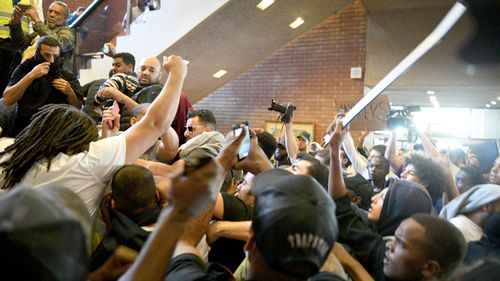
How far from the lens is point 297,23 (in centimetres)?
686

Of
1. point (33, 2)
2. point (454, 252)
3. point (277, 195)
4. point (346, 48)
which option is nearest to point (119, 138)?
point (277, 195)

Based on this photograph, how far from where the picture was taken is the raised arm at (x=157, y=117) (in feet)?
5.16

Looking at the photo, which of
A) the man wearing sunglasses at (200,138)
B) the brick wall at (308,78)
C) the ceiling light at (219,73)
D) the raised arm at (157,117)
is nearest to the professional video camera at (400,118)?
the man wearing sunglasses at (200,138)

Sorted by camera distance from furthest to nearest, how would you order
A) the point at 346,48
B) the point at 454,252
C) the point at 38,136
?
the point at 346,48, the point at 38,136, the point at 454,252

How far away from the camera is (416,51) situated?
136 centimetres

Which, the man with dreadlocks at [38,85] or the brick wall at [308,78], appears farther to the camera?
the brick wall at [308,78]

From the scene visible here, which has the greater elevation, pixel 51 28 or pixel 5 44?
pixel 51 28

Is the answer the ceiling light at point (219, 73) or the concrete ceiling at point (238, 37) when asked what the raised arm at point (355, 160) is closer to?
the concrete ceiling at point (238, 37)

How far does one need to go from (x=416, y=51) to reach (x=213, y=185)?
3.00 feet

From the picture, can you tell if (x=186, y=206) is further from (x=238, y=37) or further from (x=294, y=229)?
(x=238, y=37)

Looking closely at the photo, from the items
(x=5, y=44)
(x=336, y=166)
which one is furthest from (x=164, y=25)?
(x=336, y=166)

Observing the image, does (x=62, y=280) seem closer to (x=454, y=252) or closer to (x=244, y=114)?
(x=454, y=252)

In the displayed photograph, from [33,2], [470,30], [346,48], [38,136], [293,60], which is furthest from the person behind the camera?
[293,60]

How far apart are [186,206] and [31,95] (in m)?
2.39
